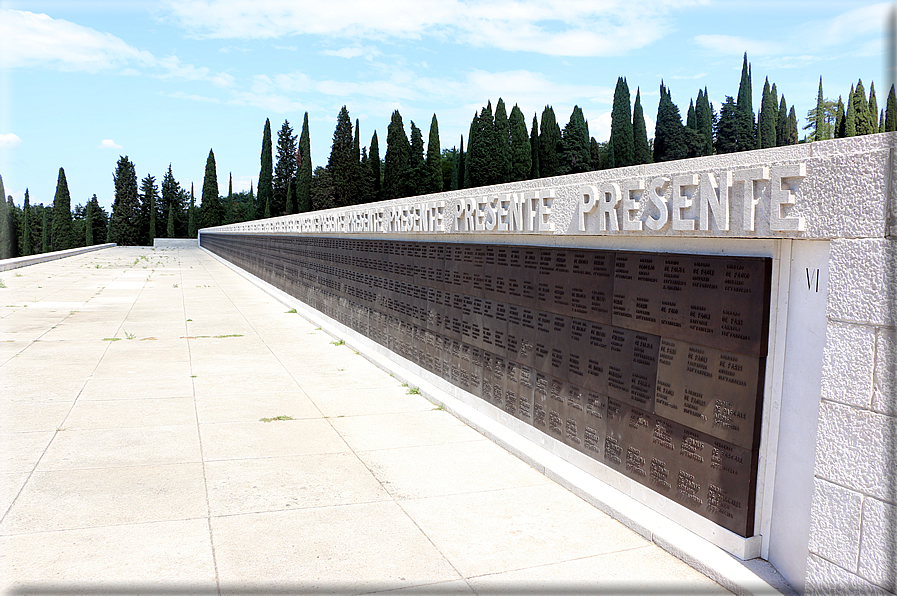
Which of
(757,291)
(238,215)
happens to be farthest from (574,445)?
(238,215)

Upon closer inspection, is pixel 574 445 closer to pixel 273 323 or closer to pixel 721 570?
pixel 721 570

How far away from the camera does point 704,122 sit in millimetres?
53719

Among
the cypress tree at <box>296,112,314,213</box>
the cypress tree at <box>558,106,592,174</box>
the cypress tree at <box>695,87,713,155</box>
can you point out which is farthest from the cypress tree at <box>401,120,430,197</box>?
the cypress tree at <box>695,87,713,155</box>

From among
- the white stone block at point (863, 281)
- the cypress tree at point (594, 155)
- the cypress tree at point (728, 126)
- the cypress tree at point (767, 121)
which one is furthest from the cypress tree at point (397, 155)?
the white stone block at point (863, 281)

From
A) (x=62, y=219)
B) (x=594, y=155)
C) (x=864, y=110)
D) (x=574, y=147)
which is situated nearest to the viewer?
(x=864, y=110)

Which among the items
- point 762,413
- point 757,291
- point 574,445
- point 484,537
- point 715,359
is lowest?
point 484,537

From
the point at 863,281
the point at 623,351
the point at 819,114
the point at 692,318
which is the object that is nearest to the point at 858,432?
the point at 863,281

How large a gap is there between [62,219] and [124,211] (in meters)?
5.92

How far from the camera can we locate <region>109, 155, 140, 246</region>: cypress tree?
2650 inches

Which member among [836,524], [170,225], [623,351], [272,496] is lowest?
[272,496]

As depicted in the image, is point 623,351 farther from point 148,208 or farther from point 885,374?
point 148,208

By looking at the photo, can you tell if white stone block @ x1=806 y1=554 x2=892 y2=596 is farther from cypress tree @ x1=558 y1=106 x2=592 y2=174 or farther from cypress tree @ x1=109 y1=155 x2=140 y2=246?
cypress tree @ x1=109 y1=155 x2=140 y2=246

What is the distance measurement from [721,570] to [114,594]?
9.21 ft

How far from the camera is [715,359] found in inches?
130
